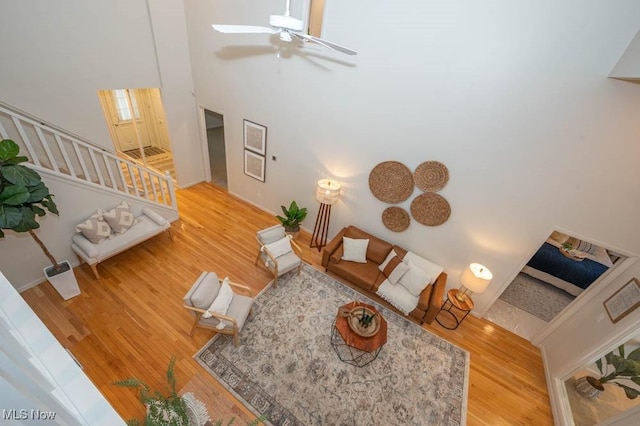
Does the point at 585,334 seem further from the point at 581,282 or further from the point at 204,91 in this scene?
the point at 204,91

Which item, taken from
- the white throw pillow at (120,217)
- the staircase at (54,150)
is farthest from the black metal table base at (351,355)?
the staircase at (54,150)

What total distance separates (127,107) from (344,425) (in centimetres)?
848

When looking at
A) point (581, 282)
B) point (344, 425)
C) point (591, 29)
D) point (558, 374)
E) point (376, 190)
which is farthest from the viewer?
point (581, 282)

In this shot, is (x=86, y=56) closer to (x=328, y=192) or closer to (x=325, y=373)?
(x=328, y=192)

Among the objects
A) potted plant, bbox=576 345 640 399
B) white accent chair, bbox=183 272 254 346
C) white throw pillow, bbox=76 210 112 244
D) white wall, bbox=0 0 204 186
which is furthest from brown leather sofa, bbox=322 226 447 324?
white wall, bbox=0 0 204 186

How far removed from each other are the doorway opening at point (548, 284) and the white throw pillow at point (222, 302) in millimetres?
4274

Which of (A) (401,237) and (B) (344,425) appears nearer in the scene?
(B) (344,425)

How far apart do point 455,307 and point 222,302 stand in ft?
11.8

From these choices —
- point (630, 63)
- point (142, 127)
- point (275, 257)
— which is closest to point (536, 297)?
point (630, 63)

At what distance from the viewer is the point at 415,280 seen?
13.6ft

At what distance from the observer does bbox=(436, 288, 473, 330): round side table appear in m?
4.09

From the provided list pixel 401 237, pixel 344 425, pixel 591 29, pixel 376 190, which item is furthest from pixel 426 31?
pixel 344 425

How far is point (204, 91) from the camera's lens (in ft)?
18.7

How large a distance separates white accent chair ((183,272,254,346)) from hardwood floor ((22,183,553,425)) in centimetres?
38
